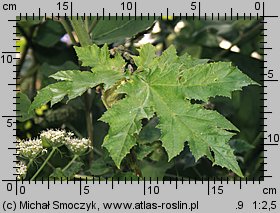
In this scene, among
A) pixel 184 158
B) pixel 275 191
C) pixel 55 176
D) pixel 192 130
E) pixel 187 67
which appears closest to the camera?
pixel 192 130

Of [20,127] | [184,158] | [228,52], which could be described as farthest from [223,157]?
[228,52]

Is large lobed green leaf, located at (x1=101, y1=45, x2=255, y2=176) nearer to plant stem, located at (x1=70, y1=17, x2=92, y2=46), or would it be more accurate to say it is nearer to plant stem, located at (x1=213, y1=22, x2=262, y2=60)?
plant stem, located at (x1=70, y1=17, x2=92, y2=46)

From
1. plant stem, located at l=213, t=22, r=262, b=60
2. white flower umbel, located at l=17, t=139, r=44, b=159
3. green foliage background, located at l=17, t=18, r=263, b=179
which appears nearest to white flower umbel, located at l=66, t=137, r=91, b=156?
white flower umbel, located at l=17, t=139, r=44, b=159

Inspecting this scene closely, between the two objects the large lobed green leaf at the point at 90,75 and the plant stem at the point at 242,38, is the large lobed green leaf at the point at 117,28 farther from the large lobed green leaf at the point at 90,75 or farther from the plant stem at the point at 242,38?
the plant stem at the point at 242,38

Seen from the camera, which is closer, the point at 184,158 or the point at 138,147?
the point at 138,147

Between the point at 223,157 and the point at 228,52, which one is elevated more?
the point at 228,52

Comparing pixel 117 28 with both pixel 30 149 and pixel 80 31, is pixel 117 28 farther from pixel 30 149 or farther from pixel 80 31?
pixel 30 149

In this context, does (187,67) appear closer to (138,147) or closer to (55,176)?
(138,147)

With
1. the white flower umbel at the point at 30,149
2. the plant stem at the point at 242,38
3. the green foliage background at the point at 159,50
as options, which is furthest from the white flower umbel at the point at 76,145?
the plant stem at the point at 242,38
